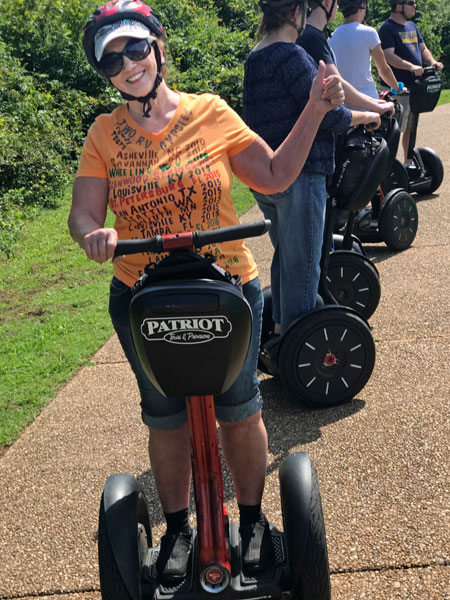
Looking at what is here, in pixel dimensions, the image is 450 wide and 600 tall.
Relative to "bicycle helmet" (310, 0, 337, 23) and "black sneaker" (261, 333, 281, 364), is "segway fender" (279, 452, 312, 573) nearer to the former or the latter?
"black sneaker" (261, 333, 281, 364)

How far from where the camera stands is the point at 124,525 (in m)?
2.24

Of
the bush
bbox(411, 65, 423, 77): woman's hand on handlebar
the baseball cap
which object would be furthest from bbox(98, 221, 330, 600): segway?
bbox(411, 65, 423, 77): woman's hand on handlebar

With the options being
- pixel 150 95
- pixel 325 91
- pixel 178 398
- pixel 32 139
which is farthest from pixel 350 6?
pixel 32 139

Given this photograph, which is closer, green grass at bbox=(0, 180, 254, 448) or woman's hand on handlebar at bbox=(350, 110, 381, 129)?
woman's hand on handlebar at bbox=(350, 110, 381, 129)

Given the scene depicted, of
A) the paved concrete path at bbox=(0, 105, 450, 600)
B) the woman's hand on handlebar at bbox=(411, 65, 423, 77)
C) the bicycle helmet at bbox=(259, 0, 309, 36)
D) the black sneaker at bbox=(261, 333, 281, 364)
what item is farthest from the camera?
the woman's hand on handlebar at bbox=(411, 65, 423, 77)

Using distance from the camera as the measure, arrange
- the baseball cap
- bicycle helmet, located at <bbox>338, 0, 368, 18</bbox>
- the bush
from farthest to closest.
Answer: the bush → bicycle helmet, located at <bbox>338, 0, 368, 18</bbox> → the baseball cap

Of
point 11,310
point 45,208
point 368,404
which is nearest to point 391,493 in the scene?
point 368,404

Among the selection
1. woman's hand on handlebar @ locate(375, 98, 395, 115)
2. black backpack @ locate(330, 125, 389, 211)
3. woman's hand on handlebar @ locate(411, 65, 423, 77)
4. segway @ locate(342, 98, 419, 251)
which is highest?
woman's hand on handlebar @ locate(375, 98, 395, 115)

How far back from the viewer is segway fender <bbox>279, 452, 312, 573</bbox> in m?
2.20

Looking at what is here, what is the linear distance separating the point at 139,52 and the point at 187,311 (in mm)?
819

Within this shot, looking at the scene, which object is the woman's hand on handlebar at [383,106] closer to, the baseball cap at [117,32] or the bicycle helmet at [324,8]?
the bicycle helmet at [324,8]

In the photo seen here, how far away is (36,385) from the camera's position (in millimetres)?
4547

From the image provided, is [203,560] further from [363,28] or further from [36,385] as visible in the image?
[363,28]

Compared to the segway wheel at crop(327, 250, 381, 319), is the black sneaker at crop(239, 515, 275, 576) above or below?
above
